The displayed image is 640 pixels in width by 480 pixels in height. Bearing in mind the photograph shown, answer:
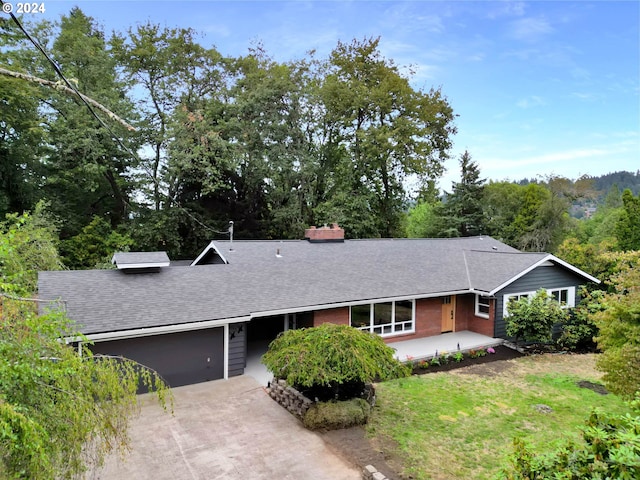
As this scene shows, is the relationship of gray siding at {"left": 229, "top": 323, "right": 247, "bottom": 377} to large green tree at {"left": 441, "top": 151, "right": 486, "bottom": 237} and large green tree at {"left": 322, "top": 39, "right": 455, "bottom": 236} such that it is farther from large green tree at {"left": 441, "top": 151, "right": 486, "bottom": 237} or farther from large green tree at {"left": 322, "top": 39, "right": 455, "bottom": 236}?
large green tree at {"left": 441, "top": 151, "right": 486, "bottom": 237}

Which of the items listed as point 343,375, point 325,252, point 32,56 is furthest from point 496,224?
point 32,56

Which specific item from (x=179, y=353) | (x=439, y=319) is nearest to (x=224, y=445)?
(x=179, y=353)

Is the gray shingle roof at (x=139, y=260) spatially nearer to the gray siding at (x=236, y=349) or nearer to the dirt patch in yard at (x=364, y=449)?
the gray siding at (x=236, y=349)

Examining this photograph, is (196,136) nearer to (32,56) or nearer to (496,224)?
(32,56)

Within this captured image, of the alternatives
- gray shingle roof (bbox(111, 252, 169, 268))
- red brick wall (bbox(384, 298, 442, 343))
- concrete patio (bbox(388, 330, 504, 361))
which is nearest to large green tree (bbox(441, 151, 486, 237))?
red brick wall (bbox(384, 298, 442, 343))

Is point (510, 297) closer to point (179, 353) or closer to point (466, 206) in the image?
point (179, 353)
